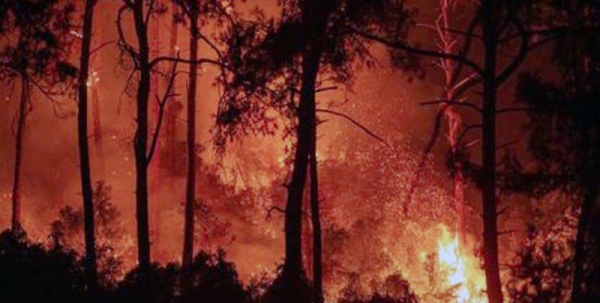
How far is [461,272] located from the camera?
26.6 m

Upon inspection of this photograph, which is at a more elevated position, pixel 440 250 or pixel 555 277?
pixel 440 250

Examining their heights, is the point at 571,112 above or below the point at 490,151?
above

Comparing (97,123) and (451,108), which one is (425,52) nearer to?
(451,108)

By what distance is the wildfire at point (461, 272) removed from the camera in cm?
2473

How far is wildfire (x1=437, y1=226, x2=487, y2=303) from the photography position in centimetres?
2473

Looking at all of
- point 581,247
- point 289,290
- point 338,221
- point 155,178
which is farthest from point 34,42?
→ point 155,178

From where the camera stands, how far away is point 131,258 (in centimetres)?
3297

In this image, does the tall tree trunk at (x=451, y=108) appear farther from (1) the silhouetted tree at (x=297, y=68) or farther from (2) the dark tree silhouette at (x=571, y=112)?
(2) the dark tree silhouette at (x=571, y=112)

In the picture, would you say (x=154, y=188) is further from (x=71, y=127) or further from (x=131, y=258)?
(x=71, y=127)

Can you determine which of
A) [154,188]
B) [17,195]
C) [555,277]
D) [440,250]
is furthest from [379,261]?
[555,277]

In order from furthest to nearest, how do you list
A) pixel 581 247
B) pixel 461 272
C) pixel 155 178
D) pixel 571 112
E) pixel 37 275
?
pixel 155 178, pixel 461 272, pixel 581 247, pixel 571 112, pixel 37 275

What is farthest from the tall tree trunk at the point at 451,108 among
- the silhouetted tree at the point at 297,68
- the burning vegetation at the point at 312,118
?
the silhouetted tree at the point at 297,68

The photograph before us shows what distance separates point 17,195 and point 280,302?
674 inches

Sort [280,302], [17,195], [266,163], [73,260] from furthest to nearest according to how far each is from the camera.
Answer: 1. [266,163]
2. [17,195]
3. [73,260]
4. [280,302]
